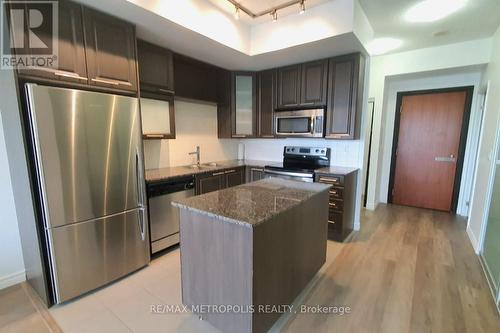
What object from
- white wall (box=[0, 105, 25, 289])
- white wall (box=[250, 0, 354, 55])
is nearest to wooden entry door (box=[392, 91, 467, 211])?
white wall (box=[250, 0, 354, 55])

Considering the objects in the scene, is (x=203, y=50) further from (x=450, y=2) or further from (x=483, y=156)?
(x=483, y=156)

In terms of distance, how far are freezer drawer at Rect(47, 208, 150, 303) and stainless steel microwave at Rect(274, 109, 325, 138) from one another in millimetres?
2329

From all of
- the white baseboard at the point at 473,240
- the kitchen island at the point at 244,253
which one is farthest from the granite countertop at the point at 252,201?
the white baseboard at the point at 473,240

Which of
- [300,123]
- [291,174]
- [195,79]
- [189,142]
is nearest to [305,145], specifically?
[300,123]

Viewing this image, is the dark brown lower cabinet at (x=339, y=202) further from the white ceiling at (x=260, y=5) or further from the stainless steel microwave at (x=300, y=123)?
the white ceiling at (x=260, y=5)

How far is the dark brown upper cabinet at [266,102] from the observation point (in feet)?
12.2

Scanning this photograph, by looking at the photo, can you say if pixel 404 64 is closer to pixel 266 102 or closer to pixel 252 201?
pixel 266 102

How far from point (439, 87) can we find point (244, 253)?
185 inches

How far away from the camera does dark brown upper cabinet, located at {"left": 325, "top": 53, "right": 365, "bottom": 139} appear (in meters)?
3.01

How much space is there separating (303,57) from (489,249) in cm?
304

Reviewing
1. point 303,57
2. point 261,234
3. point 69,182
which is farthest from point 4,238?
point 303,57

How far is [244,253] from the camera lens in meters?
1.37

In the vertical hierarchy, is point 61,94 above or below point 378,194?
above

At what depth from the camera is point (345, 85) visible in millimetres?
3074
